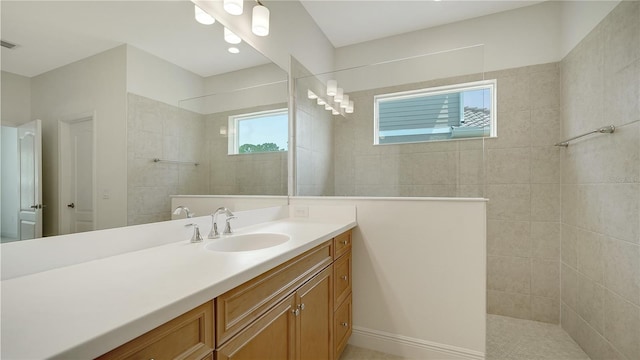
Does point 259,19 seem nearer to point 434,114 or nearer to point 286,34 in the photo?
point 286,34

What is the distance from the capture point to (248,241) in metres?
1.48

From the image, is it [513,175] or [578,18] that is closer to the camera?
[578,18]

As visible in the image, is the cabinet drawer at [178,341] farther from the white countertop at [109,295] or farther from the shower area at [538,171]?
the shower area at [538,171]

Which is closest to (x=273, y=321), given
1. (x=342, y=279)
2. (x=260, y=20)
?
(x=342, y=279)

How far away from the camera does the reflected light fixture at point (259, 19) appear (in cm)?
168

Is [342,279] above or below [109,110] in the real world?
below

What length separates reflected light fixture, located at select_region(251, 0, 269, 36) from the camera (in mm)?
1677

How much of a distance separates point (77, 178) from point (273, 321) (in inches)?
33.7

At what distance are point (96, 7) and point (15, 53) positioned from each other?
318mm

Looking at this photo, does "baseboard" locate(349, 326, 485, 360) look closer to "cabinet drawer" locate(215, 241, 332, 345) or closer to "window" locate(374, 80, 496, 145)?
"cabinet drawer" locate(215, 241, 332, 345)

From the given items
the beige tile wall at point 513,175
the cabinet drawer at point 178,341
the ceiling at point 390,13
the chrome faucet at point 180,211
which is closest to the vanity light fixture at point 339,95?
the beige tile wall at point 513,175

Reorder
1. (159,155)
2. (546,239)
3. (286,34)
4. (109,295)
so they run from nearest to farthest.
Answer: (109,295), (159,155), (286,34), (546,239)

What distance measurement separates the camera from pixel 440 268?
1788 millimetres

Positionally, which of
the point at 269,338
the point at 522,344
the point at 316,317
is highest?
the point at 269,338
